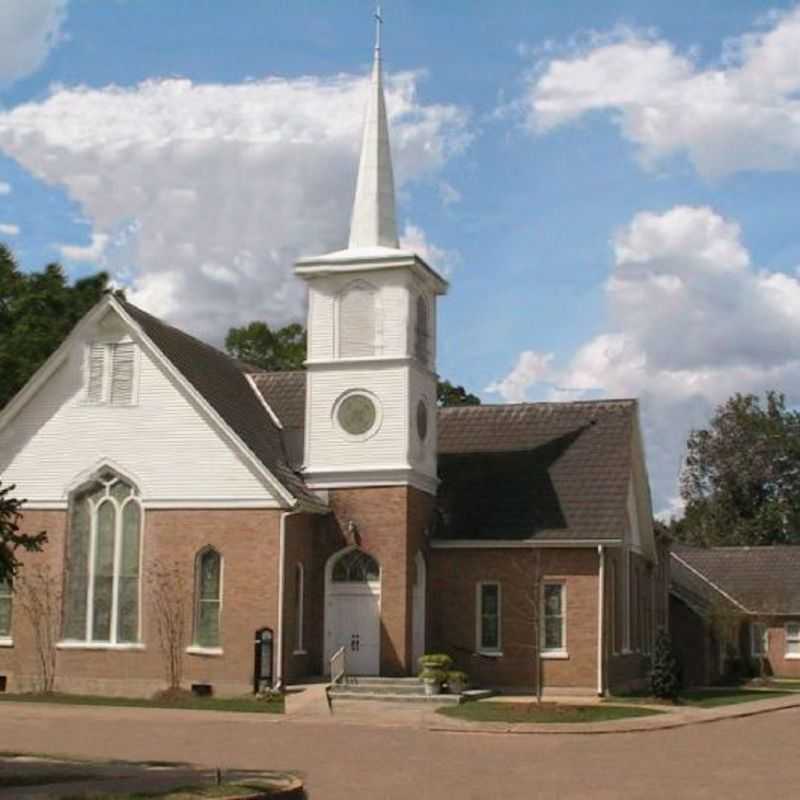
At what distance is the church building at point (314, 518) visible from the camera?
107ft

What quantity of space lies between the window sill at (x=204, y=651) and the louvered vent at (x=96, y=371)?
6.69 m

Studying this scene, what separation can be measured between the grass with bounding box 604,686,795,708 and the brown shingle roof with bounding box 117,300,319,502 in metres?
9.45

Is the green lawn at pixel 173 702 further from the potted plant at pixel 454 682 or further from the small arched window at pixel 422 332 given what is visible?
the small arched window at pixel 422 332

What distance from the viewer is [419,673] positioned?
33500 millimetres

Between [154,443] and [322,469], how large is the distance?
4.29m

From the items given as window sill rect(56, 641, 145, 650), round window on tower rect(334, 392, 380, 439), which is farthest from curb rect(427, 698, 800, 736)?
round window on tower rect(334, 392, 380, 439)

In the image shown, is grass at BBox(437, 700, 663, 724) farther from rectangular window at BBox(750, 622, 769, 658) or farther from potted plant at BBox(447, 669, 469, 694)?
rectangular window at BBox(750, 622, 769, 658)

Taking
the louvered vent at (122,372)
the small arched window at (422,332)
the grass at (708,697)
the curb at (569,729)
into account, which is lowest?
the grass at (708,697)

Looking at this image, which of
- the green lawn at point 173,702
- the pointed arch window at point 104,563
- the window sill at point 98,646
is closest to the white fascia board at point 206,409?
the pointed arch window at point 104,563

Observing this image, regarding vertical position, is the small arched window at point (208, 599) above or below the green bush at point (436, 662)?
above

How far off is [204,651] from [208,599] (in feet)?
4.11

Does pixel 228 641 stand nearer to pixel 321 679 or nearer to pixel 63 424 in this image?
pixel 321 679

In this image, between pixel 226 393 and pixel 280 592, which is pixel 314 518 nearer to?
pixel 280 592

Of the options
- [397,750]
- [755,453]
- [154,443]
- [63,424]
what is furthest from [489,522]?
[755,453]
